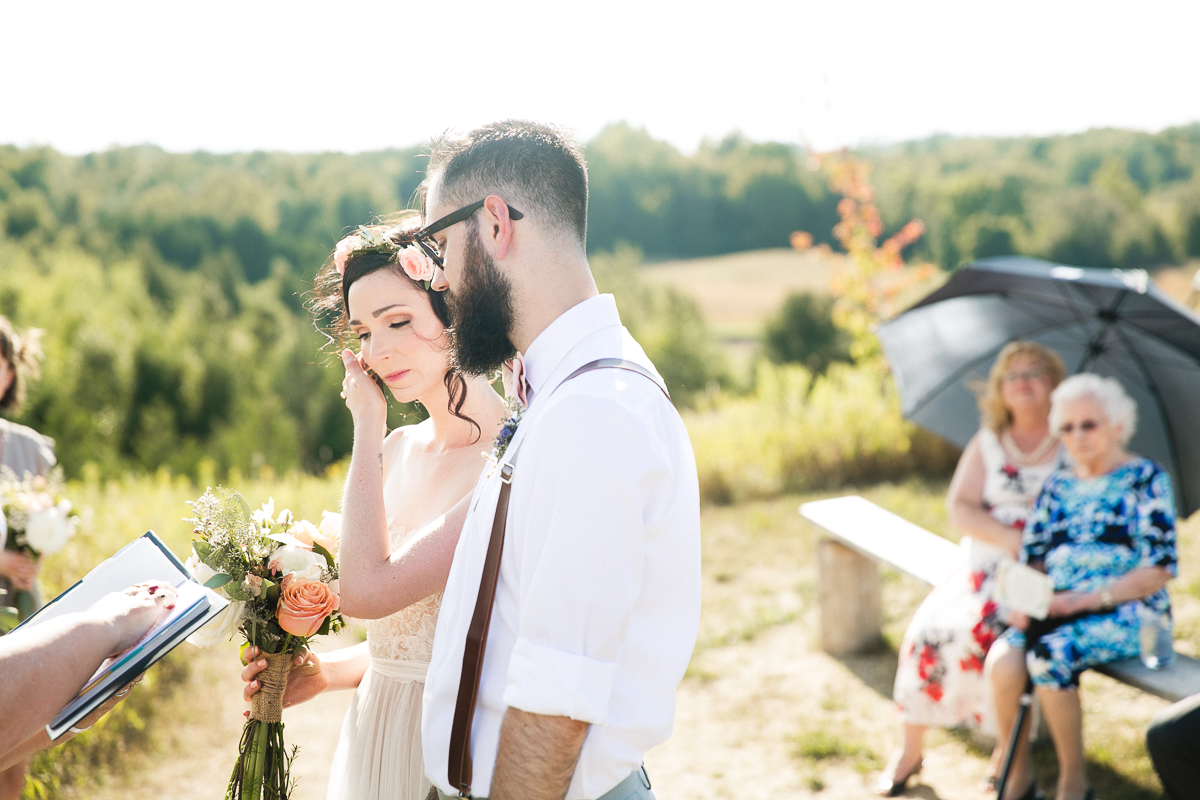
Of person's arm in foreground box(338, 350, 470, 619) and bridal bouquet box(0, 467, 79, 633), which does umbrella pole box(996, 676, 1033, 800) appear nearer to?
person's arm in foreground box(338, 350, 470, 619)

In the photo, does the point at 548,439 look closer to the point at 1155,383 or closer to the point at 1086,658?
the point at 1086,658

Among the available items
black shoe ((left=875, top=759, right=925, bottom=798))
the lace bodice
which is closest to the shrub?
black shoe ((left=875, top=759, right=925, bottom=798))

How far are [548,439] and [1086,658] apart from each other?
3188mm

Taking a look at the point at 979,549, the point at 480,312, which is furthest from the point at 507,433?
the point at 979,549

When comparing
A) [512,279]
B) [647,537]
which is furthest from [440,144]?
[647,537]

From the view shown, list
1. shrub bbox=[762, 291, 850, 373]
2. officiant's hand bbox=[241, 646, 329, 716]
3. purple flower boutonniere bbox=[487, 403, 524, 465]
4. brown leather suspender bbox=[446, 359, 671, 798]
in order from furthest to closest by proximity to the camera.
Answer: shrub bbox=[762, 291, 850, 373], officiant's hand bbox=[241, 646, 329, 716], purple flower boutonniere bbox=[487, 403, 524, 465], brown leather suspender bbox=[446, 359, 671, 798]

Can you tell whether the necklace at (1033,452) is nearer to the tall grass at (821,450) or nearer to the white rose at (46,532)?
the white rose at (46,532)

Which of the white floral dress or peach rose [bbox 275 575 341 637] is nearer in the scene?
peach rose [bbox 275 575 341 637]

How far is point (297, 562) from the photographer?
2.08 metres

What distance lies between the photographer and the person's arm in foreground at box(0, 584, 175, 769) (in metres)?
1.50

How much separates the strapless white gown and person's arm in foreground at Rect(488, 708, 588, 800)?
87cm

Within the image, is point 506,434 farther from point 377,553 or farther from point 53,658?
point 53,658

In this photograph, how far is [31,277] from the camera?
2220 centimetres

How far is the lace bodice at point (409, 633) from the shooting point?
7.24ft
